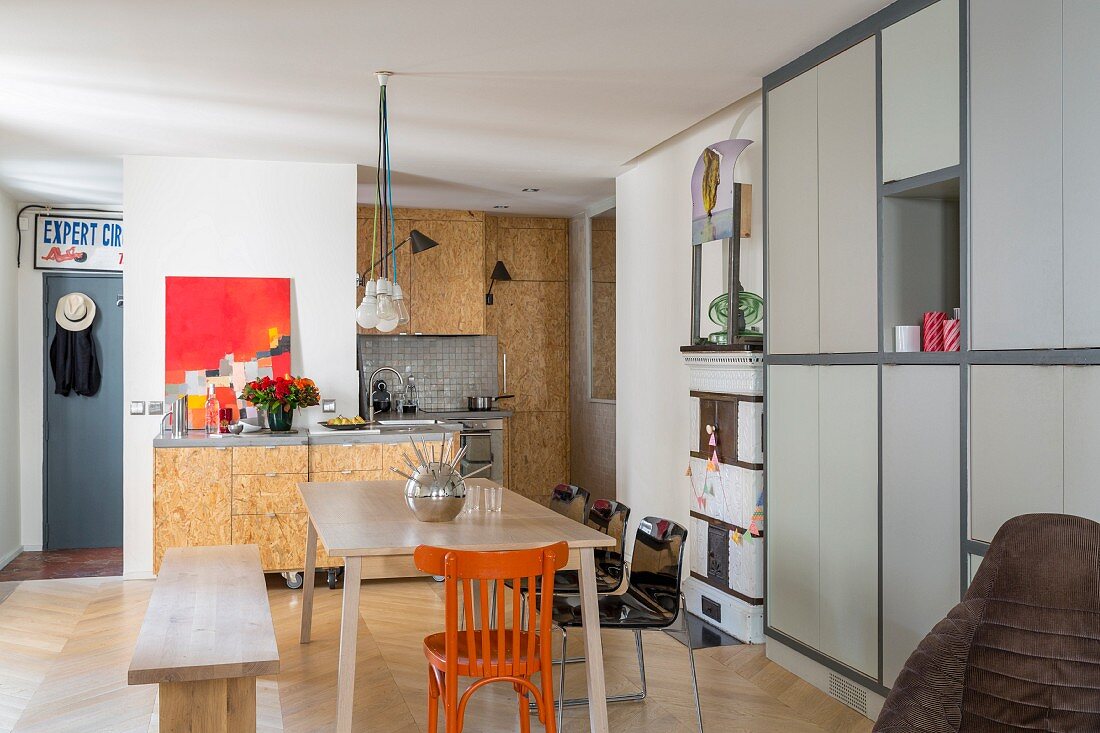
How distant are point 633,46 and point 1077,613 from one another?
284 cm

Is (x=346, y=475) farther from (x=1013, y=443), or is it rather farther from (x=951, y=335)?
(x=1013, y=443)

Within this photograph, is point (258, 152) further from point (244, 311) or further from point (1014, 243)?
point (1014, 243)

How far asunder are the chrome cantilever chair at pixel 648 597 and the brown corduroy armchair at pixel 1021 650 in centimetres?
120

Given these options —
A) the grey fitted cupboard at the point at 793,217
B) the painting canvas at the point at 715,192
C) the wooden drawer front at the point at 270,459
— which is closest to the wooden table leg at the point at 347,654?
the grey fitted cupboard at the point at 793,217

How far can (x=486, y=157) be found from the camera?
21.1 feet

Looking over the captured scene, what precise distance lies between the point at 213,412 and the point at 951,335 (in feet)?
15.4

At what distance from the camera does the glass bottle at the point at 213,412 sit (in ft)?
20.8

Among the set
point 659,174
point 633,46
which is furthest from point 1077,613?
point 659,174

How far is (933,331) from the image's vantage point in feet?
11.8

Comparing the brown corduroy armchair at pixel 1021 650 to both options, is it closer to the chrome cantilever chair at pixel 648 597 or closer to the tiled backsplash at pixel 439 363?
the chrome cantilever chair at pixel 648 597

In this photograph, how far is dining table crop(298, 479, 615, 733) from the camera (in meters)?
3.17

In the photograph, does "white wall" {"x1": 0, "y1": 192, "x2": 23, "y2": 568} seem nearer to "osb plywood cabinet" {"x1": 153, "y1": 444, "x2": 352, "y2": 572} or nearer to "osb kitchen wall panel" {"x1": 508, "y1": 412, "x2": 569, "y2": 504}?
"osb plywood cabinet" {"x1": 153, "y1": 444, "x2": 352, "y2": 572}

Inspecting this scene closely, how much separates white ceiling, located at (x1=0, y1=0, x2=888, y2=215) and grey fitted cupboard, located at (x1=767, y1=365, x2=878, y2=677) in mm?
1500

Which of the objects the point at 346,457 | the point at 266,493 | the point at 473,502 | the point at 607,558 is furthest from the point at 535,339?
the point at 473,502
